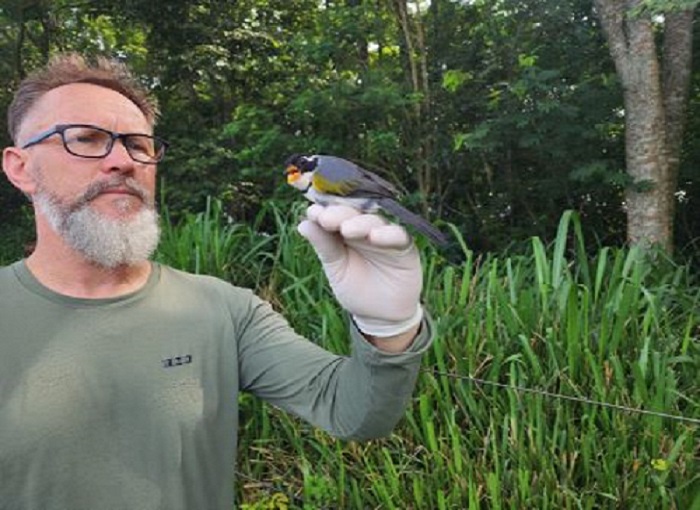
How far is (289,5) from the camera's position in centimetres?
750

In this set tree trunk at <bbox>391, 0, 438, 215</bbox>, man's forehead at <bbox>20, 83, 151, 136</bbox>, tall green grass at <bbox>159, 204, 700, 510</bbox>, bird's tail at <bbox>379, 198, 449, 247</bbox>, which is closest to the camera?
bird's tail at <bbox>379, 198, 449, 247</bbox>

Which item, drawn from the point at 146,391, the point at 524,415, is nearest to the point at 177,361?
the point at 146,391

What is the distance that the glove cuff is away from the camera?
1172 millimetres

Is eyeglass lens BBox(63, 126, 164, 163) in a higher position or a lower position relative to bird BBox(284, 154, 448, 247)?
higher

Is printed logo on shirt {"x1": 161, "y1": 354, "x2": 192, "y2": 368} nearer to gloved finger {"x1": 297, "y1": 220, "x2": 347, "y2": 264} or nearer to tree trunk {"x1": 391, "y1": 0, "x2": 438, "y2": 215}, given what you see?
gloved finger {"x1": 297, "y1": 220, "x2": 347, "y2": 264}

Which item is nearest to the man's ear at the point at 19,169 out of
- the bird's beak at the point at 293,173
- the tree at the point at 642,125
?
the bird's beak at the point at 293,173

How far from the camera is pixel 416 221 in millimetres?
1078

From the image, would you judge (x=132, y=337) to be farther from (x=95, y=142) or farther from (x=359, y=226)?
(x=359, y=226)

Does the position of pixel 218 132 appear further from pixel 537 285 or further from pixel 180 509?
pixel 180 509

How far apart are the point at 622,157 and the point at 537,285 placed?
272cm

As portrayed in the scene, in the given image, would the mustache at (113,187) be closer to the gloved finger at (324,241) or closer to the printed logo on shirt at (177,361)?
the printed logo on shirt at (177,361)

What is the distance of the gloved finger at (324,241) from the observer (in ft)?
3.81

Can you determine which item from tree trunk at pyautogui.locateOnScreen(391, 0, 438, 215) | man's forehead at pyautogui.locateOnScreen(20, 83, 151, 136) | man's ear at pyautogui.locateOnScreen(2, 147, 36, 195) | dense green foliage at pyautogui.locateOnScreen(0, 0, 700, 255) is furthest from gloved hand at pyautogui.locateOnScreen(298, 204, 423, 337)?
tree trunk at pyautogui.locateOnScreen(391, 0, 438, 215)

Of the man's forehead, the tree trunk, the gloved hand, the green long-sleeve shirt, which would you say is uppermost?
the tree trunk
